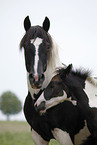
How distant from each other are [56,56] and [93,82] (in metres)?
1.09

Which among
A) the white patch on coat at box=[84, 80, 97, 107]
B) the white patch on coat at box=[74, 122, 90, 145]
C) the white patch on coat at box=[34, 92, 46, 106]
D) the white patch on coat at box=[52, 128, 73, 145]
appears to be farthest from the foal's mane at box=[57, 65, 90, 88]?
the white patch on coat at box=[52, 128, 73, 145]

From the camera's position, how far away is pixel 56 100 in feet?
17.3

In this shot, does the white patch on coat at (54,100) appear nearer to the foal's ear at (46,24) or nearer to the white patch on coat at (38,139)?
the white patch on coat at (38,139)

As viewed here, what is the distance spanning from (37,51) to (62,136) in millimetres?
1895

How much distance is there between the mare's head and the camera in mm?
4863

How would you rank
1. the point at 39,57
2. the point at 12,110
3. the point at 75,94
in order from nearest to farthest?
1. the point at 39,57
2. the point at 75,94
3. the point at 12,110

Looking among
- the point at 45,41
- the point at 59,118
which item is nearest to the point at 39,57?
the point at 45,41

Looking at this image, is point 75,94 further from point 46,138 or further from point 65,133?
point 46,138

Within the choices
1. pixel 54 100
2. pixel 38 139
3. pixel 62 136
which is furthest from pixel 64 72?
pixel 38 139

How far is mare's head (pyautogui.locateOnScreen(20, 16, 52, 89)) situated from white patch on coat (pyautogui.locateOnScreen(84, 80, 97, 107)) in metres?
1.14

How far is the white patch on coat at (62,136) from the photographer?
199 inches

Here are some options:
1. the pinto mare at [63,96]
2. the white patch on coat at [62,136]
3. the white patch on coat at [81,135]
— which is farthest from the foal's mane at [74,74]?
the white patch on coat at [62,136]

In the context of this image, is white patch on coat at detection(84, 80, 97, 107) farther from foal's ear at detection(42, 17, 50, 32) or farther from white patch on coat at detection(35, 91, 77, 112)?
foal's ear at detection(42, 17, 50, 32)

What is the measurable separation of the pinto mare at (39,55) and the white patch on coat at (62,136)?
758mm
